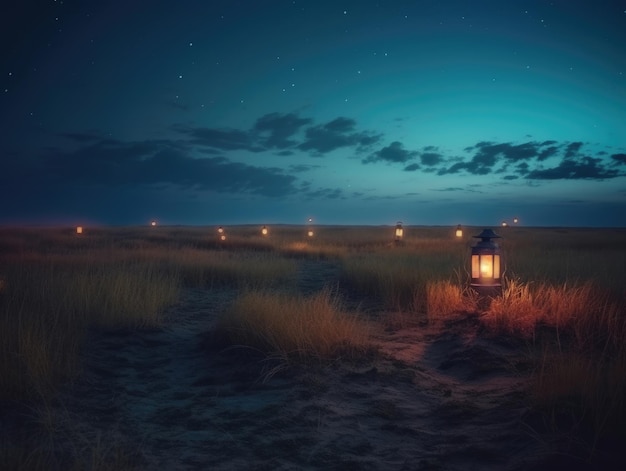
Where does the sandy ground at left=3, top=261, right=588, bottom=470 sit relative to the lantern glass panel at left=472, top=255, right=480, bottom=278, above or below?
below

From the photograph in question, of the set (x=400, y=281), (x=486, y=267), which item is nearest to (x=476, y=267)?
(x=486, y=267)

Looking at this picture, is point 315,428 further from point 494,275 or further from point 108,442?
point 494,275

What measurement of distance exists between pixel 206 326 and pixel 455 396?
482 centimetres

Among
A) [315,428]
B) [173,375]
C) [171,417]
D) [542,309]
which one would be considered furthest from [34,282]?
[542,309]

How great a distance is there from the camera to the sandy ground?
Result: 3.52 m

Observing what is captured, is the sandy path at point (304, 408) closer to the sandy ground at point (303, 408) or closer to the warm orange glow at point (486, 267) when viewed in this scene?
the sandy ground at point (303, 408)

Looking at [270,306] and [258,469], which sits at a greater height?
[270,306]

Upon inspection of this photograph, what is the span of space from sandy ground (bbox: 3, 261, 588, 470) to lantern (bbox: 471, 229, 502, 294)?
1467 mm

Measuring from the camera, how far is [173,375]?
576 cm

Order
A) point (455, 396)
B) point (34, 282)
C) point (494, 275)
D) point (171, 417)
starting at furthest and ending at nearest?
point (34, 282), point (494, 275), point (455, 396), point (171, 417)

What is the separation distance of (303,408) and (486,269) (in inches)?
196

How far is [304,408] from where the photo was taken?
446 centimetres

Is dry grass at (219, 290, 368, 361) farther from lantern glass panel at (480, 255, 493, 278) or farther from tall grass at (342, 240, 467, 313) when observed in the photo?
tall grass at (342, 240, 467, 313)

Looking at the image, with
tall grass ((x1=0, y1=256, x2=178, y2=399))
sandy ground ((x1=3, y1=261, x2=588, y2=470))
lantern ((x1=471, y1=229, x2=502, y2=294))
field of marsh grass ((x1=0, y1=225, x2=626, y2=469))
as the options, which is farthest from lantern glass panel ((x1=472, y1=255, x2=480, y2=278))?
tall grass ((x1=0, y1=256, x2=178, y2=399))
